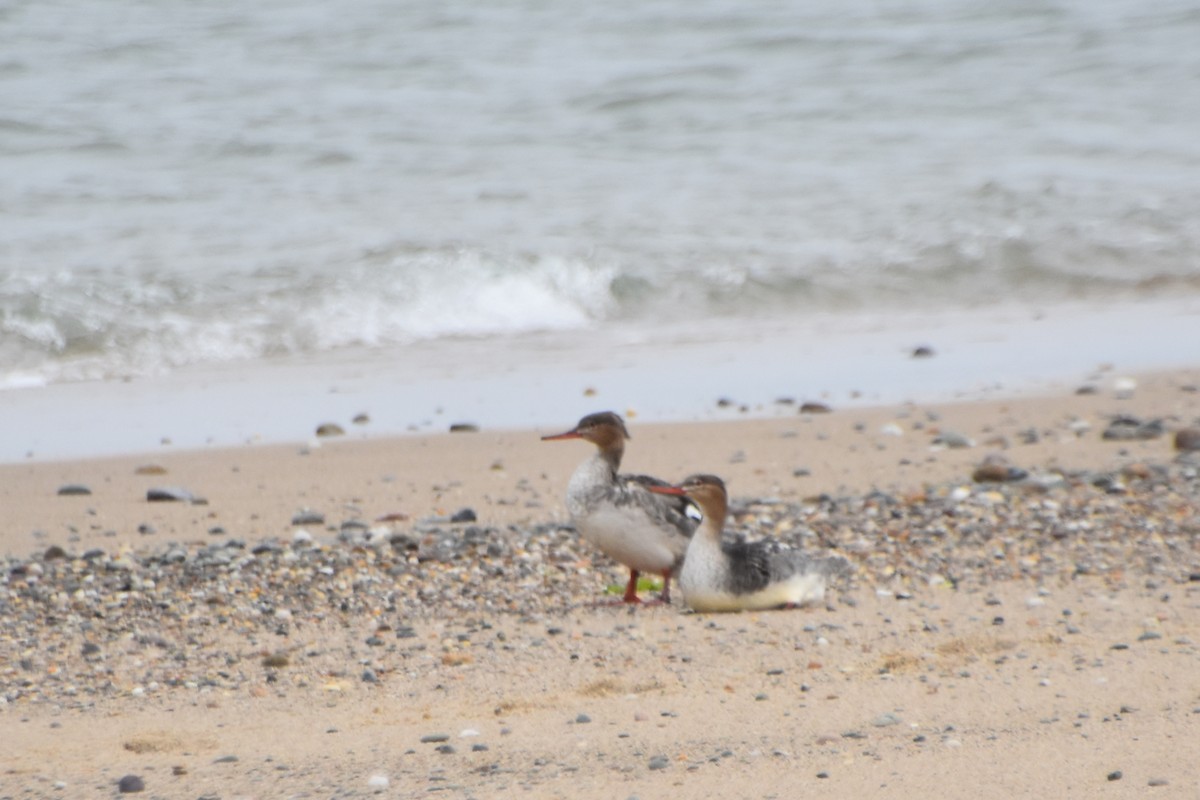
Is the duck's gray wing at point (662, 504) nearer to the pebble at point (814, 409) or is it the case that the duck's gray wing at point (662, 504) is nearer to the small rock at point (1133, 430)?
the small rock at point (1133, 430)

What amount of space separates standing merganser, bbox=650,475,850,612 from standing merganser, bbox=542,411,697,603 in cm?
27

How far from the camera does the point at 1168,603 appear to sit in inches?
225

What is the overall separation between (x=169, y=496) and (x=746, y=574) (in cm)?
321

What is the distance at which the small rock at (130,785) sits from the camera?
4.11 metres

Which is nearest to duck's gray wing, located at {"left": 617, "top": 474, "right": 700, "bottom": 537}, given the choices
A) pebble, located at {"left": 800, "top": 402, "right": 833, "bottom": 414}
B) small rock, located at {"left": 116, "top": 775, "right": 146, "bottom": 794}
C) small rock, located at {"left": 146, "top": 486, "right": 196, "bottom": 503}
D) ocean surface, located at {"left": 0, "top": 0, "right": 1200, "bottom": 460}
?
small rock, located at {"left": 146, "top": 486, "right": 196, "bottom": 503}

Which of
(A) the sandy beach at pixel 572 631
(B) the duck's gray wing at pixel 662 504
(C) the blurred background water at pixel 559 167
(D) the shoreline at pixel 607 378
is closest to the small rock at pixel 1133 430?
(A) the sandy beach at pixel 572 631

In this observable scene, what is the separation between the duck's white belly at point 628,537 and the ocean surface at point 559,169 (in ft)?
21.7

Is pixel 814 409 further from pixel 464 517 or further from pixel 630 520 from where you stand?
pixel 630 520

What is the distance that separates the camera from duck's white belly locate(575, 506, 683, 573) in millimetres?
→ 6141

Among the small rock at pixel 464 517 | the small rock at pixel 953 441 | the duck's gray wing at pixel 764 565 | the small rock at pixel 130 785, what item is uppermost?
the duck's gray wing at pixel 764 565

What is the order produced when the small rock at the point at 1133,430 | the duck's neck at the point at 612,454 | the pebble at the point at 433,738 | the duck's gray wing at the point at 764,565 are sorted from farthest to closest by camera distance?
the small rock at the point at 1133,430, the duck's neck at the point at 612,454, the duck's gray wing at the point at 764,565, the pebble at the point at 433,738

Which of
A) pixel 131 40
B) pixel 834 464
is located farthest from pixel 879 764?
pixel 131 40

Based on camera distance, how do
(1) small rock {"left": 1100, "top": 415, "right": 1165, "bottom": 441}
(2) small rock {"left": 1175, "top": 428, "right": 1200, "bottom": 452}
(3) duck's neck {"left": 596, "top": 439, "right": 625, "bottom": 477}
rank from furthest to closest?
(1) small rock {"left": 1100, "top": 415, "right": 1165, "bottom": 441}, (2) small rock {"left": 1175, "top": 428, "right": 1200, "bottom": 452}, (3) duck's neck {"left": 596, "top": 439, "right": 625, "bottom": 477}

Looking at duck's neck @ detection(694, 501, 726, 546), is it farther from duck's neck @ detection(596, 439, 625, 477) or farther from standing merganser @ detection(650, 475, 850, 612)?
duck's neck @ detection(596, 439, 625, 477)
